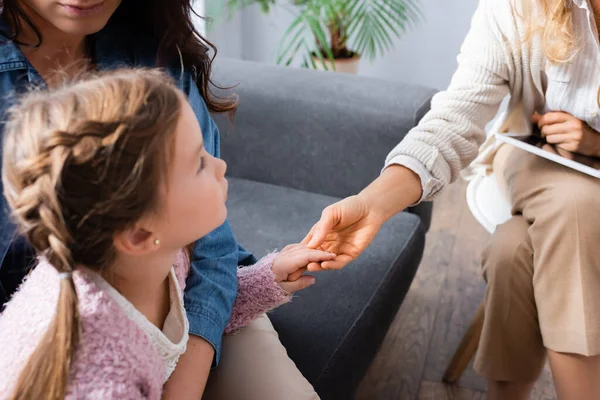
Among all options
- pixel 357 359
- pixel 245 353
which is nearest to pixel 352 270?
pixel 357 359

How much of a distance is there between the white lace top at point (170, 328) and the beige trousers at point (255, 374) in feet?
0.33

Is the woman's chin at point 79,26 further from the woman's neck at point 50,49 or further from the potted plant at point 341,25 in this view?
the potted plant at point 341,25

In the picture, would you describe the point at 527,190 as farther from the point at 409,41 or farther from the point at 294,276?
the point at 409,41

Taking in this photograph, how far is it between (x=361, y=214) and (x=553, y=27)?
43 cm

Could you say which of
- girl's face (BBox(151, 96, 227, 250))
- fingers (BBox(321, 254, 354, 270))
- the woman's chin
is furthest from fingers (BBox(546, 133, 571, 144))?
the woman's chin

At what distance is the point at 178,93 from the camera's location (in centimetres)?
78

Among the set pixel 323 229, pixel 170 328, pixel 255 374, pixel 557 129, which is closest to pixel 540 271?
pixel 557 129

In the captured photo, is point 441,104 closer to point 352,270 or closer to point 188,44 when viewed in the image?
point 352,270

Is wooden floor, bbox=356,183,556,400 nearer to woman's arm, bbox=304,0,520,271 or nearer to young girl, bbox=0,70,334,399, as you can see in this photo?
woman's arm, bbox=304,0,520,271

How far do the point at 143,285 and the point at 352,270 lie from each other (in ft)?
1.67

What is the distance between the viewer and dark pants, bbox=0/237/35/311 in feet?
2.93

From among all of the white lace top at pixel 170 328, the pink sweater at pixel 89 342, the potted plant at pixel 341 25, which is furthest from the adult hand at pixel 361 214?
the potted plant at pixel 341 25

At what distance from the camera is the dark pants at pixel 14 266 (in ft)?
2.93

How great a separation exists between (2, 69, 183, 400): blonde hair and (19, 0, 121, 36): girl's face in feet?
0.53
